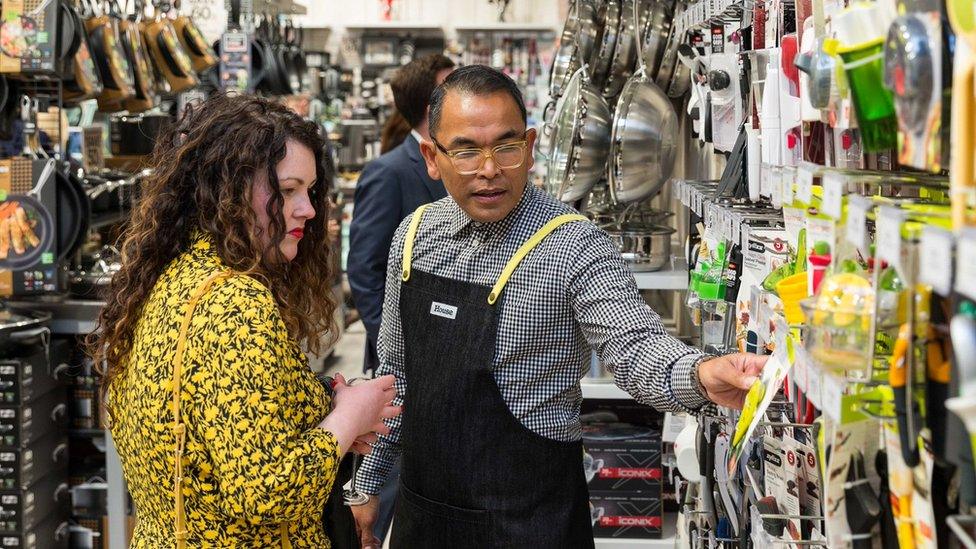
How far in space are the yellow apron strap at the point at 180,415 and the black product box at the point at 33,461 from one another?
93.0 inches

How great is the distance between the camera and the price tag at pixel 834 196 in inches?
44.1

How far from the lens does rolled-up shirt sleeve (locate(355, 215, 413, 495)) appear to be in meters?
2.38

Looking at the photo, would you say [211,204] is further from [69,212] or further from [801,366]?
[69,212]

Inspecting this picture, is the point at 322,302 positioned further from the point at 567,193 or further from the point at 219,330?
the point at 567,193

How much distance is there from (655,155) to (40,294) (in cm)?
A: 223

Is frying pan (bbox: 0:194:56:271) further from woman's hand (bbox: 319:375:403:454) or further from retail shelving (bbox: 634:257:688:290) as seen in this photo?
woman's hand (bbox: 319:375:403:454)

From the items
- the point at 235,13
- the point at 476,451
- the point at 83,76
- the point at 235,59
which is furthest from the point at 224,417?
the point at 235,13

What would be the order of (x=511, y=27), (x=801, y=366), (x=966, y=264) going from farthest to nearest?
1. (x=511, y=27)
2. (x=801, y=366)
3. (x=966, y=264)

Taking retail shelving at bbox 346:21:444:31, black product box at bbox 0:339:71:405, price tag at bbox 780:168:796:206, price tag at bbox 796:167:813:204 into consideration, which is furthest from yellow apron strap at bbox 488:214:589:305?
retail shelving at bbox 346:21:444:31

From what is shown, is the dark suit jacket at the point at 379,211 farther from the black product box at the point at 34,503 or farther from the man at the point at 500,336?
the man at the point at 500,336

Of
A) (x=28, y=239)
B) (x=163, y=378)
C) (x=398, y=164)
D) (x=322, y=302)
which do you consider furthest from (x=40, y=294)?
(x=163, y=378)

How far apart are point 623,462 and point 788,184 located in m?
2.21

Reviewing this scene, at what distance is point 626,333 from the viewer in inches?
78.0

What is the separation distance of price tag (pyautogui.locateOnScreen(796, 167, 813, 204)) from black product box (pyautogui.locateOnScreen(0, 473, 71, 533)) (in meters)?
3.34
